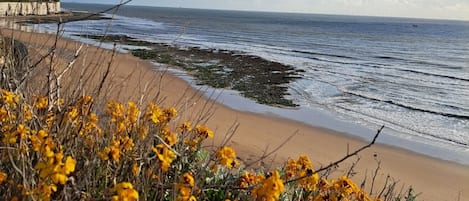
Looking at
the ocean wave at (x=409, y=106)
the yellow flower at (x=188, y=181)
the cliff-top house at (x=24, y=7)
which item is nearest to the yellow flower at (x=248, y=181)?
the yellow flower at (x=188, y=181)

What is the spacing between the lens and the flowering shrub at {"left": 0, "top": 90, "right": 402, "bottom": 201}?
88.4 inches

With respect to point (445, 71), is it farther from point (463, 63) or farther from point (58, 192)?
point (58, 192)

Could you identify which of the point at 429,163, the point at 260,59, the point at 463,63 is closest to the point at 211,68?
the point at 260,59

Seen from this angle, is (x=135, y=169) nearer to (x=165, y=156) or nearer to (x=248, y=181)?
(x=165, y=156)

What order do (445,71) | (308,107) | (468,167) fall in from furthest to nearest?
(445,71) < (308,107) < (468,167)

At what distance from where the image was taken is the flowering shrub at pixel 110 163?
88.4 inches

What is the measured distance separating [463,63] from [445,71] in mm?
5769

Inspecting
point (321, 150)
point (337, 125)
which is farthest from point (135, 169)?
point (337, 125)

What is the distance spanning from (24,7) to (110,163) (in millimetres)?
54053

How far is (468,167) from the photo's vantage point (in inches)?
371

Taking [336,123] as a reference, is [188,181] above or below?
above

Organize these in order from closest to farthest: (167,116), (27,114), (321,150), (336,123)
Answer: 1. (27,114)
2. (167,116)
3. (321,150)
4. (336,123)

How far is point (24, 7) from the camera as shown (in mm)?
51750

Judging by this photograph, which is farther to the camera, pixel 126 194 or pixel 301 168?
pixel 301 168
